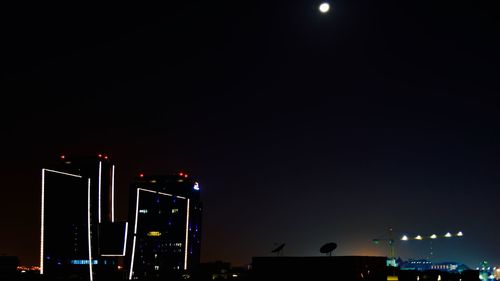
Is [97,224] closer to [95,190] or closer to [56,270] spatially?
[95,190]

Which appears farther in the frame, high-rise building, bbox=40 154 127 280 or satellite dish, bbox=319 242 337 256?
high-rise building, bbox=40 154 127 280

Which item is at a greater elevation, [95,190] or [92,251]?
[95,190]

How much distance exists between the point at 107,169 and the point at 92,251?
73.1 ft

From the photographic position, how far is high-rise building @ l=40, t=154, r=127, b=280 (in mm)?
147625

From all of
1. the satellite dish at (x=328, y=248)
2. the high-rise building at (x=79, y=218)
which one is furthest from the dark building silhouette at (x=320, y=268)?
the high-rise building at (x=79, y=218)

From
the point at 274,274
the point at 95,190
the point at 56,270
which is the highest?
the point at 95,190

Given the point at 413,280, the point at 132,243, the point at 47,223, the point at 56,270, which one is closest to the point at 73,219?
the point at 47,223

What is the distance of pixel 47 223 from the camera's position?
499 feet

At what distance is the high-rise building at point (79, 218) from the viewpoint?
148m

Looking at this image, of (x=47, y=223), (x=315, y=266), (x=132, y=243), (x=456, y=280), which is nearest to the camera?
(x=315, y=266)

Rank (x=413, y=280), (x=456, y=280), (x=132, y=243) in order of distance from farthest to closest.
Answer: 1. (x=132, y=243)
2. (x=456, y=280)
3. (x=413, y=280)

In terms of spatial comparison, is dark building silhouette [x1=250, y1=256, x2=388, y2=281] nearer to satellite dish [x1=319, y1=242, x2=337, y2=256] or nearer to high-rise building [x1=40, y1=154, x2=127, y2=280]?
satellite dish [x1=319, y1=242, x2=337, y2=256]

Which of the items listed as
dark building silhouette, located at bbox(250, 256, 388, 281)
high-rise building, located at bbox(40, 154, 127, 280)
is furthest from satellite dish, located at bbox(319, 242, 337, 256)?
high-rise building, located at bbox(40, 154, 127, 280)

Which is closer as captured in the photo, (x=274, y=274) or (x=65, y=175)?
(x=274, y=274)
